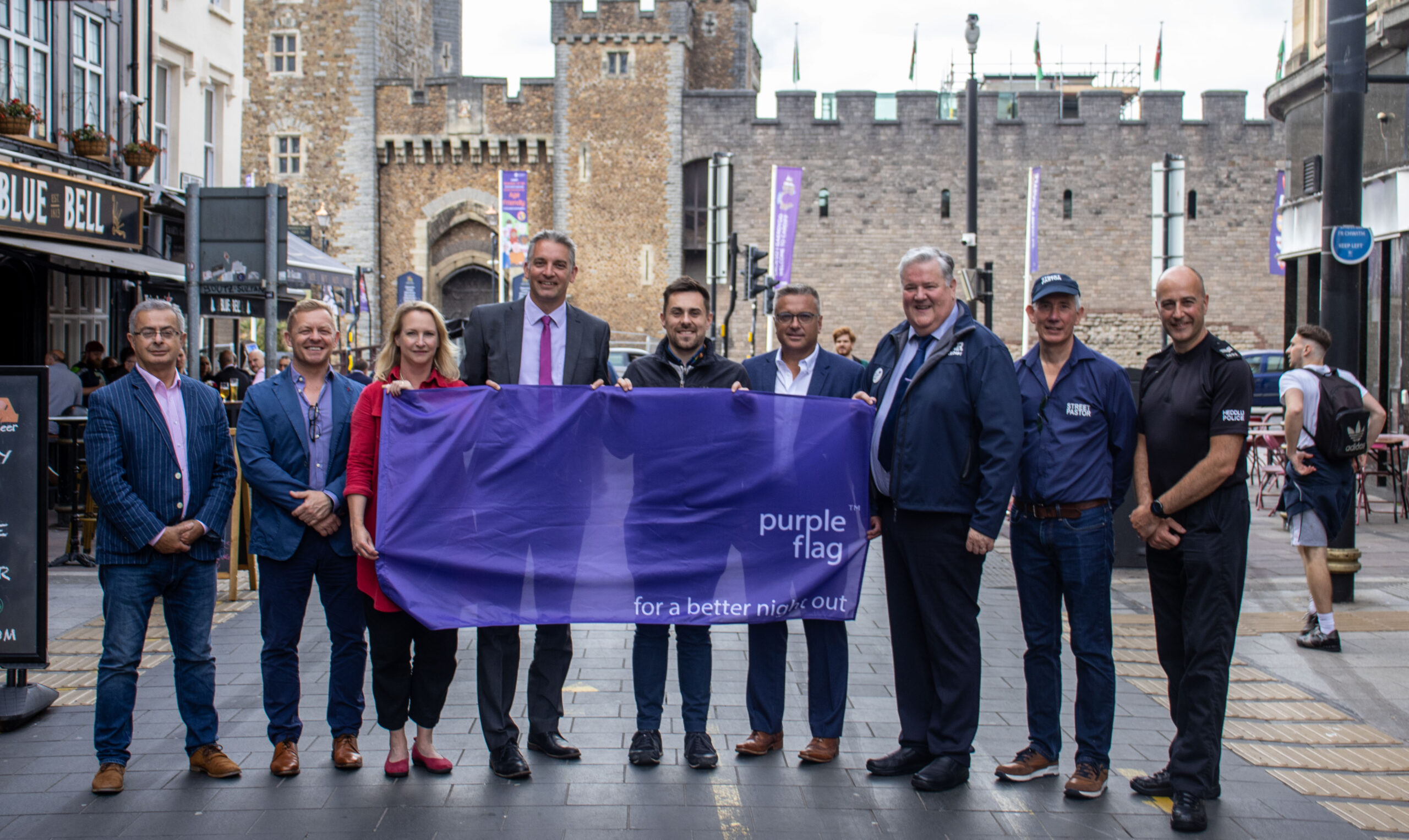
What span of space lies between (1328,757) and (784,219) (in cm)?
2736

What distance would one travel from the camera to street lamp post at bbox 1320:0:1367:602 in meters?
8.16

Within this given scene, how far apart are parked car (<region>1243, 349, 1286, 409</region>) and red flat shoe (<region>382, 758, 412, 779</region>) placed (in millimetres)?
25347

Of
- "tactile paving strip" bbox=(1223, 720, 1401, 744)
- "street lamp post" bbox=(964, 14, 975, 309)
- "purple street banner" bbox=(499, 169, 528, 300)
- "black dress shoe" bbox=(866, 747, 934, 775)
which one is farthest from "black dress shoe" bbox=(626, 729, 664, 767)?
"purple street banner" bbox=(499, 169, 528, 300)

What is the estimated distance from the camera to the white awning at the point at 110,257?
37.8 feet

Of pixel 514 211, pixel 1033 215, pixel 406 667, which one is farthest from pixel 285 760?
pixel 514 211

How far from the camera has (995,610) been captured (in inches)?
328

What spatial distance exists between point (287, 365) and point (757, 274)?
1719 centimetres

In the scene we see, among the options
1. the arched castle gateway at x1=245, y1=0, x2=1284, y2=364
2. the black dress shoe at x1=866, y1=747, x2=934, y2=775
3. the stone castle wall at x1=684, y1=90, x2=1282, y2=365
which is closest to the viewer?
the black dress shoe at x1=866, y1=747, x2=934, y2=775

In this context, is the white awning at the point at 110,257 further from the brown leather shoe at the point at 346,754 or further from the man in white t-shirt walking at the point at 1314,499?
the man in white t-shirt walking at the point at 1314,499

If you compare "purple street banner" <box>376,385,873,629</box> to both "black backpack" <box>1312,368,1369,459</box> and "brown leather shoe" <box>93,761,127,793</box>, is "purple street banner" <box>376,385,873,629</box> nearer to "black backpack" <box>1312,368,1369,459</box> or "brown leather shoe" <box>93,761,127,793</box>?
"brown leather shoe" <box>93,761,127,793</box>

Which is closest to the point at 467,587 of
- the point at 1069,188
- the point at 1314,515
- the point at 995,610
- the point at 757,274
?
the point at 995,610

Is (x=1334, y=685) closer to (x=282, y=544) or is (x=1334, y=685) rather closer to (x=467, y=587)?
(x=467, y=587)

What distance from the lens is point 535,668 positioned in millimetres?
5020

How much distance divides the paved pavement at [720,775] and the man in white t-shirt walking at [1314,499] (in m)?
0.24
